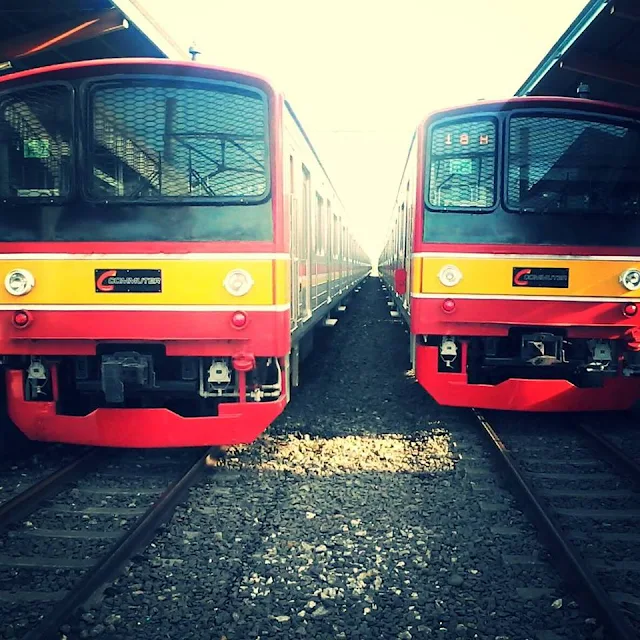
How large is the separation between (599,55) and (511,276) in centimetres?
390

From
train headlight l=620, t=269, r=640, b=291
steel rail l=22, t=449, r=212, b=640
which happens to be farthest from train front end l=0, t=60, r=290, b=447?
train headlight l=620, t=269, r=640, b=291

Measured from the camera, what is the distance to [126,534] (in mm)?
3783

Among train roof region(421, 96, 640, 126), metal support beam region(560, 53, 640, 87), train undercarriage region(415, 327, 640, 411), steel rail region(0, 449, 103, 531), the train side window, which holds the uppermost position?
metal support beam region(560, 53, 640, 87)

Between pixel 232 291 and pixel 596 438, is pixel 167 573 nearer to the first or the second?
pixel 232 291

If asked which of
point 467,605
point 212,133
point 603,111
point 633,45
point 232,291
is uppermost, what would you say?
point 633,45

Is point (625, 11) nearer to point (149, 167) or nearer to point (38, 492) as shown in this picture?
point (149, 167)

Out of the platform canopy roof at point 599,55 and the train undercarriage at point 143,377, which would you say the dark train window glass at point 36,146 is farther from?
the platform canopy roof at point 599,55

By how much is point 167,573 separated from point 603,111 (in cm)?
518

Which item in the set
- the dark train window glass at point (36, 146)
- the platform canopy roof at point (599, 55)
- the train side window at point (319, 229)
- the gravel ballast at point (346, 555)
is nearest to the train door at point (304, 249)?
the train side window at point (319, 229)

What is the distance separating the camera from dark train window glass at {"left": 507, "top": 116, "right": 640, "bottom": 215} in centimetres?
611

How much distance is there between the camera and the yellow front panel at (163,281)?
4.79 m

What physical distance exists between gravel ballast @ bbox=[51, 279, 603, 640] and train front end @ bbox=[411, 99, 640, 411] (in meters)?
1.06

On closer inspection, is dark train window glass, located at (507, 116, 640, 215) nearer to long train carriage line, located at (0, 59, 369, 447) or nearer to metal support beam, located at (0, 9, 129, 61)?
long train carriage line, located at (0, 59, 369, 447)

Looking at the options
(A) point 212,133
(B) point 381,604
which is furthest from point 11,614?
(A) point 212,133
